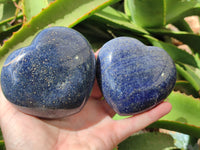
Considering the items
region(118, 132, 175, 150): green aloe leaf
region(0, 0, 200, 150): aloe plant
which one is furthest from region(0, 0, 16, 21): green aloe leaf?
region(118, 132, 175, 150): green aloe leaf

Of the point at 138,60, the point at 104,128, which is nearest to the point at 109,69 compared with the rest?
the point at 138,60

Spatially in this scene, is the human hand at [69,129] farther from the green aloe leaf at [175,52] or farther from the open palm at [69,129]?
the green aloe leaf at [175,52]

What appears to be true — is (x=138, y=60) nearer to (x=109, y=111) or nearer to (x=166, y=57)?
(x=166, y=57)

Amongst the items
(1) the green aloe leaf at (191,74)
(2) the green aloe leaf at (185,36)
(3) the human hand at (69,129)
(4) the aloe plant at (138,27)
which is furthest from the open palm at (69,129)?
(2) the green aloe leaf at (185,36)

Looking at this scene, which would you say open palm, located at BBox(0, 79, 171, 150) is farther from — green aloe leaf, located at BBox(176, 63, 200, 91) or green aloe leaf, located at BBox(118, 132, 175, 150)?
green aloe leaf, located at BBox(176, 63, 200, 91)

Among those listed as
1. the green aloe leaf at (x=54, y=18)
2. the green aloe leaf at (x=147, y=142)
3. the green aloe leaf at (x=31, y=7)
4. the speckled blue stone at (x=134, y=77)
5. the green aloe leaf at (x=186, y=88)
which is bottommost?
the green aloe leaf at (x=147, y=142)
